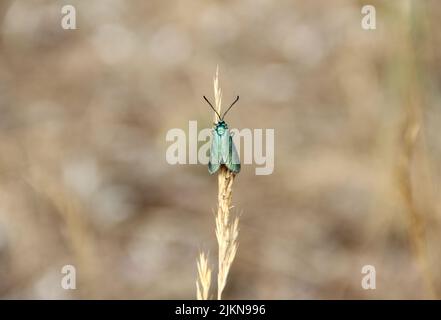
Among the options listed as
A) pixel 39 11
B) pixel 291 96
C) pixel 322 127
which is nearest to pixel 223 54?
pixel 291 96

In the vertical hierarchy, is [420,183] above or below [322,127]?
below

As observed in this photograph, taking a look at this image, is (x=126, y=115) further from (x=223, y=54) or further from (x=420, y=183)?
(x=420, y=183)

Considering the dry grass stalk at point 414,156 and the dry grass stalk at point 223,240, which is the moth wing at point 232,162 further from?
the dry grass stalk at point 414,156

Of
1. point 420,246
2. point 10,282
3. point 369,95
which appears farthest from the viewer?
point 369,95

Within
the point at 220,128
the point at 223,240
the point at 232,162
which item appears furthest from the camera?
the point at 220,128

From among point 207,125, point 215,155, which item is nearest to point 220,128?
point 215,155

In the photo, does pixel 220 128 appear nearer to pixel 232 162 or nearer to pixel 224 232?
pixel 232 162
